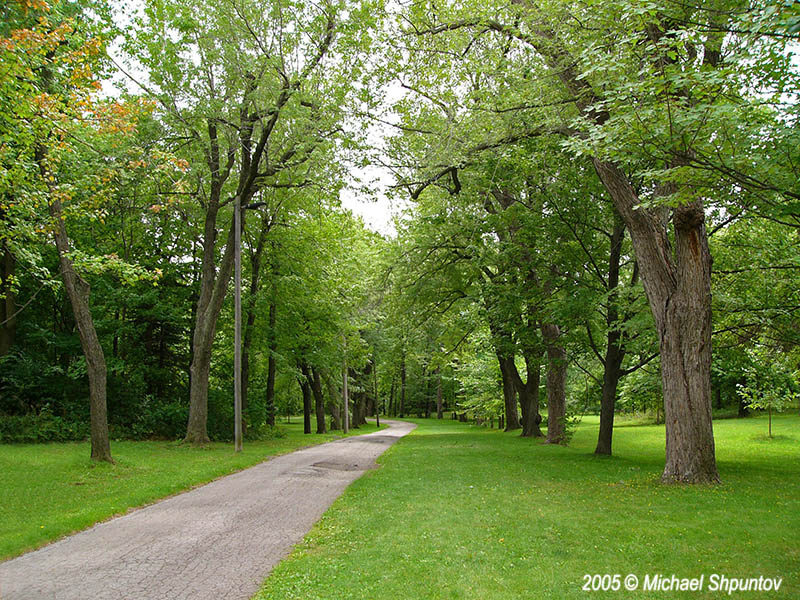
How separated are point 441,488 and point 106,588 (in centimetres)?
642

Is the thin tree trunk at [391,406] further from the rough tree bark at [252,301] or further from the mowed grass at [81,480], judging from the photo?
the mowed grass at [81,480]

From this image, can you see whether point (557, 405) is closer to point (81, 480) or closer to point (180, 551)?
point (81, 480)

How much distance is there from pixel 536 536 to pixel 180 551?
13.7ft

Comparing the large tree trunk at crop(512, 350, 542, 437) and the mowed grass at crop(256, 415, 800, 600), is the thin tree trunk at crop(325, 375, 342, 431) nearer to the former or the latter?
the large tree trunk at crop(512, 350, 542, 437)

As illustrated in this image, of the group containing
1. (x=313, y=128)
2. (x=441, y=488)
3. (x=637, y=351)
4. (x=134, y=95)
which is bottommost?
(x=441, y=488)

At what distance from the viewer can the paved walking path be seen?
4906 mm

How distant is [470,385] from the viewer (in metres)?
35.3

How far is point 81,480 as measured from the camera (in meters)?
10.9

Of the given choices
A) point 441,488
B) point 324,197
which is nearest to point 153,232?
point 324,197

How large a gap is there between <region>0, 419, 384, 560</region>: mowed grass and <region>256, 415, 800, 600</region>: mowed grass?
3.41m

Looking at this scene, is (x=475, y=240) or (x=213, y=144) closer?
(x=475, y=240)

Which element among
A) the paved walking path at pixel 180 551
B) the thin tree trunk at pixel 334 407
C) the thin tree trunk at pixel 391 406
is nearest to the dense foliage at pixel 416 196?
the paved walking path at pixel 180 551

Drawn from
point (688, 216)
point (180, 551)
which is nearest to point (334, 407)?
point (688, 216)

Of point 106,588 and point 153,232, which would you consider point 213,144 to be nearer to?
point 153,232
